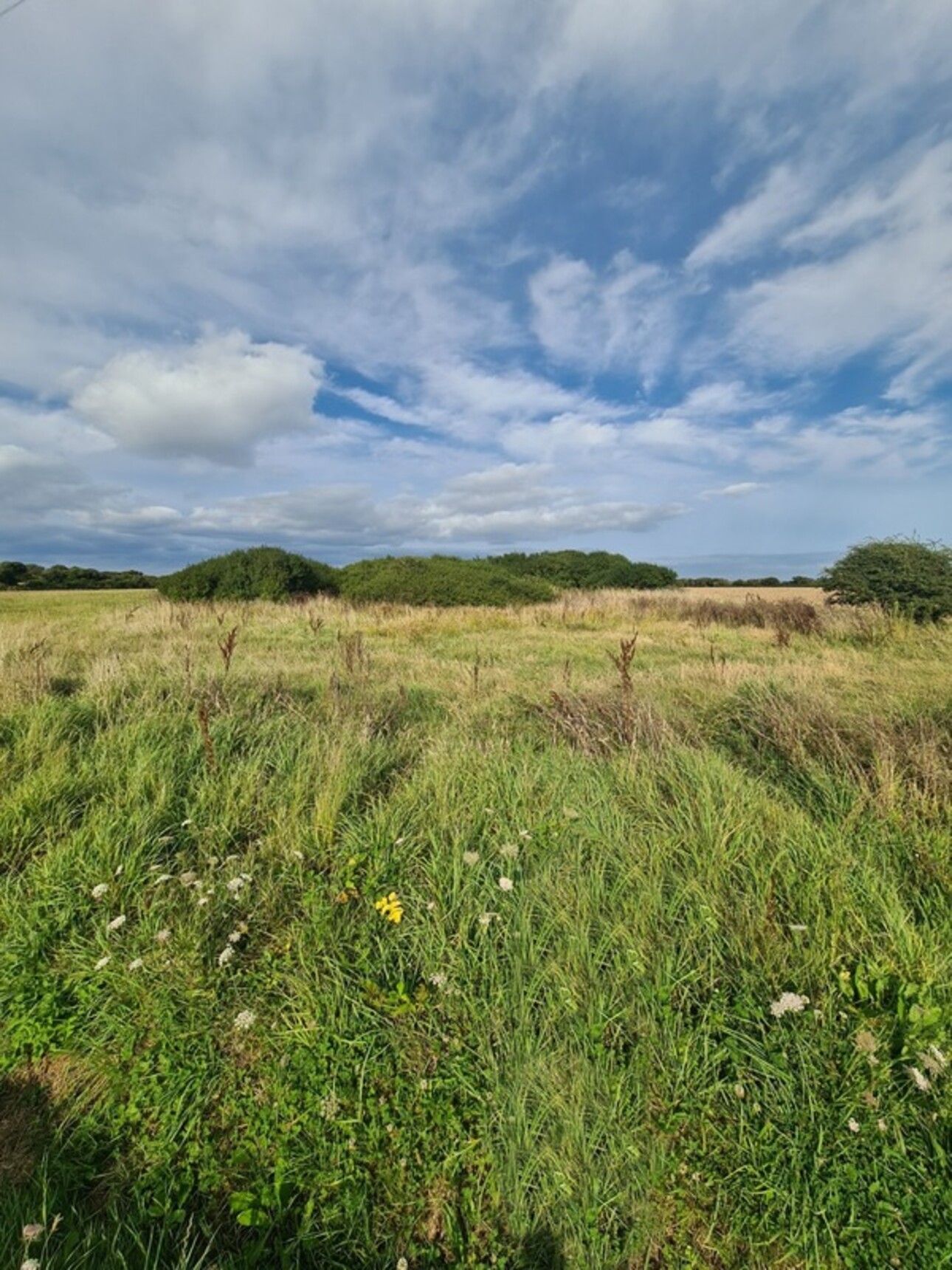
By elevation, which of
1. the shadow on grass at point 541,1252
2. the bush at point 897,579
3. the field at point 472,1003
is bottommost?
the shadow on grass at point 541,1252

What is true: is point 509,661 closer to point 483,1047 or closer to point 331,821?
point 331,821

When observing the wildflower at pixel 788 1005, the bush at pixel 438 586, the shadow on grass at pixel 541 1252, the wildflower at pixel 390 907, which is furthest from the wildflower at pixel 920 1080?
the bush at pixel 438 586

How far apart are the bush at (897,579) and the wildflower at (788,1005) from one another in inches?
563

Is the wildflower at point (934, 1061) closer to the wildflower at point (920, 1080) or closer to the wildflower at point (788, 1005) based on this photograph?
the wildflower at point (920, 1080)

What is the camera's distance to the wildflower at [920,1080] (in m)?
1.76

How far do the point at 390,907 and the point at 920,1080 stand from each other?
1989 mm

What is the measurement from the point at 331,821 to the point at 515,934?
1269 millimetres

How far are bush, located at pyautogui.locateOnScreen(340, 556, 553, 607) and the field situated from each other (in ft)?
68.6

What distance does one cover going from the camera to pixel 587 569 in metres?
44.0

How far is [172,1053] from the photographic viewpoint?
6.88 ft

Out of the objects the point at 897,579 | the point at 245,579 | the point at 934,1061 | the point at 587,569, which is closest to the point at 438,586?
the point at 245,579

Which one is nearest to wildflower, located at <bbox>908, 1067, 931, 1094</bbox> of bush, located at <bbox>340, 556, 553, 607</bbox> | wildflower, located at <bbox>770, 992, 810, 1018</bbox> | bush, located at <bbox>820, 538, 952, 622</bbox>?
wildflower, located at <bbox>770, 992, 810, 1018</bbox>

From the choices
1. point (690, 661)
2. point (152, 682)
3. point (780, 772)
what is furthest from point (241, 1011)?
point (690, 661)

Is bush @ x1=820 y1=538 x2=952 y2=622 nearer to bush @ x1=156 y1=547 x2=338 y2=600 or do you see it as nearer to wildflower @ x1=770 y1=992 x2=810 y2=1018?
wildflower @ x1=770 y1=992 x2=810 y2=1018
